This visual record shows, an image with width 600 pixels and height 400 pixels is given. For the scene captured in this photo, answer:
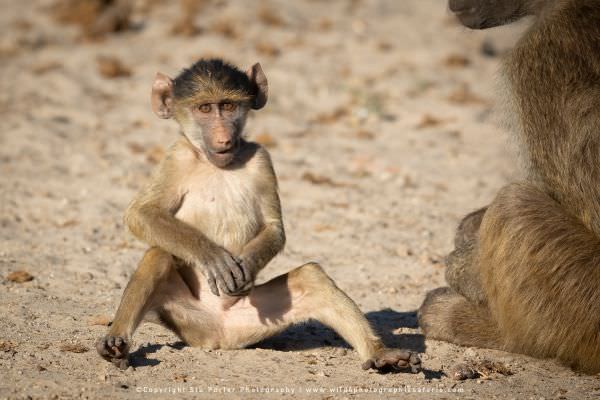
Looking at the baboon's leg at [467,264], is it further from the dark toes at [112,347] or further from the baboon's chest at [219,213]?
the dark toes at [112,347]

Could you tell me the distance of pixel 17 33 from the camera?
11883mm

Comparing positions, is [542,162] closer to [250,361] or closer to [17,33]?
[250,361]

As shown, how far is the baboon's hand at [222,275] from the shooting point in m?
4.32

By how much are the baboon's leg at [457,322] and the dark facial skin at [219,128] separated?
1.46m

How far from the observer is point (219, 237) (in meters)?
4.64

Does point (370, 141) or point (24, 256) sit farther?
point (370, 141)

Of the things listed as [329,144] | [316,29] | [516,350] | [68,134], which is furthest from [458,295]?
[316,29]

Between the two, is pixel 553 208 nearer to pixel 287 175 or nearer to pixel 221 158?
pixel 221 158

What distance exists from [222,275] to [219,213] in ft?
1.35

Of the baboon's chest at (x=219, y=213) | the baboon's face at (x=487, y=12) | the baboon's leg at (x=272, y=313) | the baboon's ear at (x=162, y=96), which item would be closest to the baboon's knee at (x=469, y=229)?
the baboon's leg at (x=272, y=313)

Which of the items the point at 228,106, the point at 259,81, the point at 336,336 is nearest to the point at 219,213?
the point at 228,106

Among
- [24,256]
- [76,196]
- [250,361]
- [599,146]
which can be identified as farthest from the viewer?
[76,196]

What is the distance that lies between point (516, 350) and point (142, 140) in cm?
517

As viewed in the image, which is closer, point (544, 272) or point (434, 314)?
point (544, 272)
